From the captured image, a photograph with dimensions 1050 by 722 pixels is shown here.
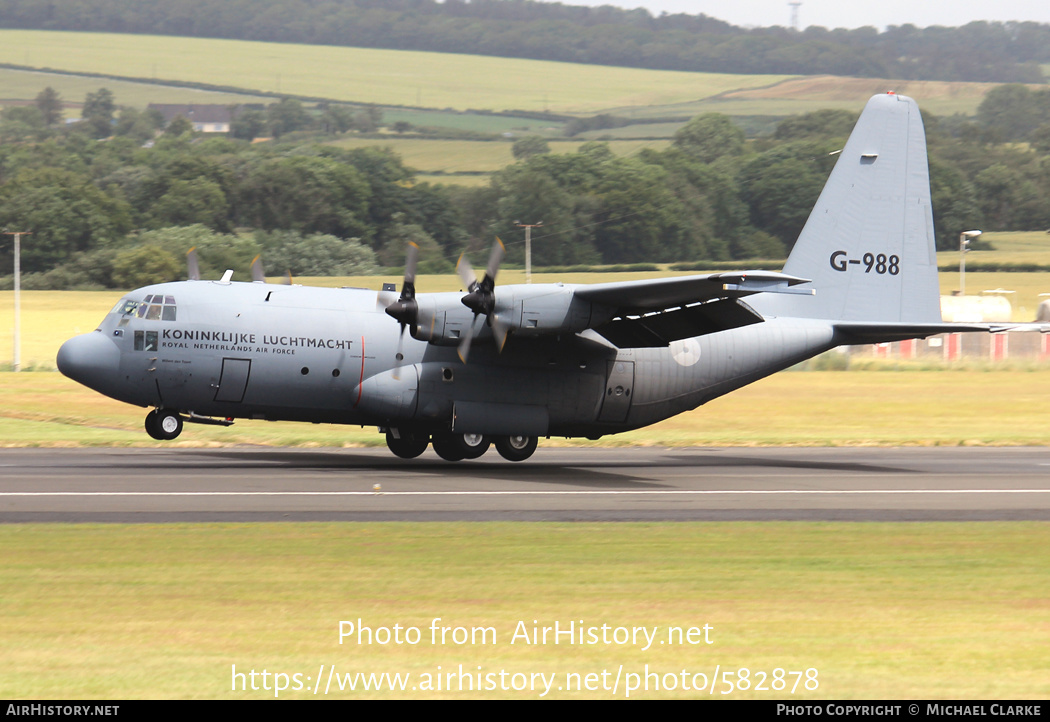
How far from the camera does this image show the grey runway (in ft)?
57.4

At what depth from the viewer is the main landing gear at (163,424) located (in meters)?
22.8

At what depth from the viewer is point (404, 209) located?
97.9 m

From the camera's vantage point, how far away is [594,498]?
19547 millimetres

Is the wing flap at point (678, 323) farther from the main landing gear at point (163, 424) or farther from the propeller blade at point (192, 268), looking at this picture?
the propeller blade at point (192, 268)

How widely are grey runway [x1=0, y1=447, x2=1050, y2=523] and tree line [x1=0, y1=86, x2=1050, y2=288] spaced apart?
52778 millimetres

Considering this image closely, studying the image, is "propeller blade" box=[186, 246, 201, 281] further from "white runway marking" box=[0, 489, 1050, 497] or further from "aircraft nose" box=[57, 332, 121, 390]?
"white runway marking" box=[0, 489, 1050, 497]

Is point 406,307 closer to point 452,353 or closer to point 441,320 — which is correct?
point 441,320

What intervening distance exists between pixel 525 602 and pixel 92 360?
14346 mm

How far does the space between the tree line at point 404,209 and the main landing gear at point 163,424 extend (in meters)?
54.7

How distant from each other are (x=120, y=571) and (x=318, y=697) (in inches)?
210

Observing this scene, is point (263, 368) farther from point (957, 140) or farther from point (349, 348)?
point (957, 140)

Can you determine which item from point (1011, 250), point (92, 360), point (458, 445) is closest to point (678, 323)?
point (458, 445)

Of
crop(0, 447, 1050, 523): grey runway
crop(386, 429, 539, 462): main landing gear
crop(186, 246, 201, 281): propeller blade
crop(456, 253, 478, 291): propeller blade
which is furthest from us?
crop(186, 246, 201, 281): propeller blade

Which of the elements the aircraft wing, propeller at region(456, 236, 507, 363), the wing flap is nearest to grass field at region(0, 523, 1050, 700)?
the aircraft wing
